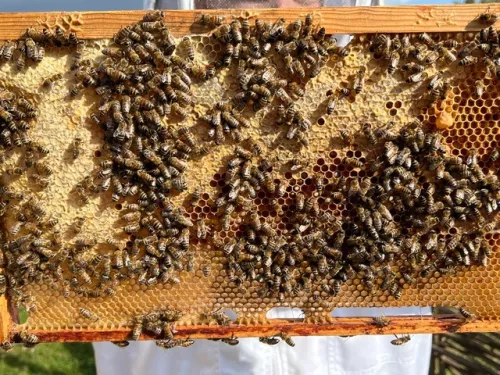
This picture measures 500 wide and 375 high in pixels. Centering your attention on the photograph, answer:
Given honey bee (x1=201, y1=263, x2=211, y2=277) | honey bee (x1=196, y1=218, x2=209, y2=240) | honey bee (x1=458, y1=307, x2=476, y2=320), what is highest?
honey bee (x1=196, y1=218, x2=209, y2=240)

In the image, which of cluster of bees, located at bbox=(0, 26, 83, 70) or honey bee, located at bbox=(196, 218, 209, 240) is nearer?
cluster of bees, located at bbox=(0, 26, 83, 70)

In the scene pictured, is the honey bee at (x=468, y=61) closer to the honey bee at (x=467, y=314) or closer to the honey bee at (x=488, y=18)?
the honey bee at (x=488, y=18)

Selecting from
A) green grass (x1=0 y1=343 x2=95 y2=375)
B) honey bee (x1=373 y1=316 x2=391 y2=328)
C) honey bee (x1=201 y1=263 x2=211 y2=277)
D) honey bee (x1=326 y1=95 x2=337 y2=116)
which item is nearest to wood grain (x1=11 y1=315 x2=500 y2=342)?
honey bee (x1=373 y1=316 x2=391 y2=328)

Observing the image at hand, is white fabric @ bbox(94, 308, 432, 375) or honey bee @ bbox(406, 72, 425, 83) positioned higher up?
honey bee @ bbox(406, 72, 425, 83)

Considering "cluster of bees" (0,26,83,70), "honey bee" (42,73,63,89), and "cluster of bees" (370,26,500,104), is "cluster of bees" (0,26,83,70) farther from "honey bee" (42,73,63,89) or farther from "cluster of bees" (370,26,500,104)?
"cluster of bees" (370,26,500,104)

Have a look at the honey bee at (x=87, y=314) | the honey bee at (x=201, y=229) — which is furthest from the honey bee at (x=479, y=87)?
the honey bee at (x=87, y=314)

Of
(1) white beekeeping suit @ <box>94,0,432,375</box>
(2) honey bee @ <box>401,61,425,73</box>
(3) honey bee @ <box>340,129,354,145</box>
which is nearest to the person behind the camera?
(2) honey bee @ <box>401,61,425,73</box>
